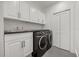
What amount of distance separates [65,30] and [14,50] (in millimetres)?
2008

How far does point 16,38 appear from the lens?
4.20ft

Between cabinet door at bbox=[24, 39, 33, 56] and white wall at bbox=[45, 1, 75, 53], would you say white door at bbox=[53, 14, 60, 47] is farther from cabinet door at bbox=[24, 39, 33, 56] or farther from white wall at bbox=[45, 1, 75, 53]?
cabinet door at bbox=[24, 39, 33, 56]

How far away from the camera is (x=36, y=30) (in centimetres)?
228

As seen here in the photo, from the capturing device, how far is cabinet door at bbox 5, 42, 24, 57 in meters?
1.11

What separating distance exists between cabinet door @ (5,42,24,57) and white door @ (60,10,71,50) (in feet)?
5.82

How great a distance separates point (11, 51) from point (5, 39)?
29 cm

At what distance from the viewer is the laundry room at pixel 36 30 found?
46.3 inches

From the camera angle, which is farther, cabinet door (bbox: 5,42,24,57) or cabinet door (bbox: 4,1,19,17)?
cabinet door (bbox: 4,1,19,17)

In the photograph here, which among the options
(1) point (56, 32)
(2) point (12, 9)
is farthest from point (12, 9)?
(1) point (56, 32)

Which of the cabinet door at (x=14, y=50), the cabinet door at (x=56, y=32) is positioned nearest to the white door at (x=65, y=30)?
the cabinet door at (x=56, y=32)

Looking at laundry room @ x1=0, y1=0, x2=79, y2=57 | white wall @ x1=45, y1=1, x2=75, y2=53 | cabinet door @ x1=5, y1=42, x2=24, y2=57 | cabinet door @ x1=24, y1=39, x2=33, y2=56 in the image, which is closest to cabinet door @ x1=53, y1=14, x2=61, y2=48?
laundry room @ x1=0, y1=0, x2=79, y2=57

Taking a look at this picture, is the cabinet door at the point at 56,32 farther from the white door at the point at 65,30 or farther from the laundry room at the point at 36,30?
the white door at the point at 65,30

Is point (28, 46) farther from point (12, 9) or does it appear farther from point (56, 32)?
point (56, 32)

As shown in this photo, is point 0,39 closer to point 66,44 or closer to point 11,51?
point 11,51
